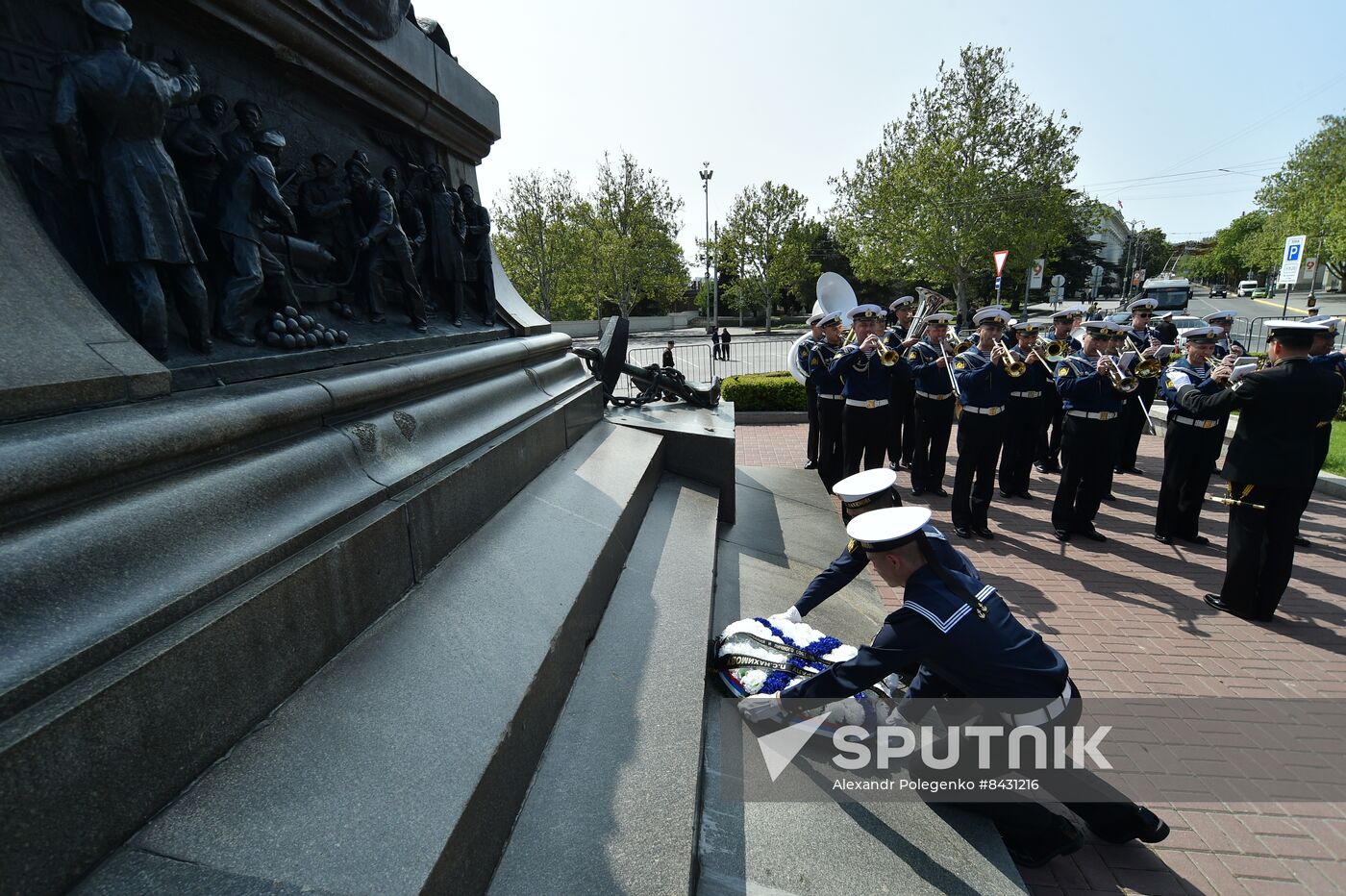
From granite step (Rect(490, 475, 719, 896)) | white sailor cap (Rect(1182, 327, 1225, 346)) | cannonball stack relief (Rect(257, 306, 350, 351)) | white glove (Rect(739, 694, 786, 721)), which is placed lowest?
white glove (Rect(739, 694, 786, 721))

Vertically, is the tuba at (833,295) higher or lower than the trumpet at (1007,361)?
higher

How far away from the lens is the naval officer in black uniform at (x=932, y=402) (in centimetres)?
770

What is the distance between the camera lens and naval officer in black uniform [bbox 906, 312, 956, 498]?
25.3 ft

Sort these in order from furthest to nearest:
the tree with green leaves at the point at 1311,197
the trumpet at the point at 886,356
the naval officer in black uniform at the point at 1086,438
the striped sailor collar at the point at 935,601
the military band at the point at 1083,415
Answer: the tree with green leaves at the point at 1311,197 → the trumpet at the point at 886,356 → the naval officer in black uniform at the point at 1086,438 → the military band at the point at 1083,415 → the striped sailor collar at the point at 935,601

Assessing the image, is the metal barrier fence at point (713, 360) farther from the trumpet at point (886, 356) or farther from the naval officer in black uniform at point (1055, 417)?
the trumpet at point (886, 356)

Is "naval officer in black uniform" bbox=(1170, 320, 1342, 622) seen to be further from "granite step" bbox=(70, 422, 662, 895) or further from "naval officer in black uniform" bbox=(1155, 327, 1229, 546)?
"granite step" bbox=(70, 422, 662, 895)

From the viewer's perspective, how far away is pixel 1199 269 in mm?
81938

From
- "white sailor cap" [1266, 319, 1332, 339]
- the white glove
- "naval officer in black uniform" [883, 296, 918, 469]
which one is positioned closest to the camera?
the white glove

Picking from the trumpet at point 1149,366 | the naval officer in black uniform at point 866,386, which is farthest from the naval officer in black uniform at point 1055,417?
the naval officer in black uniform at point 866,386

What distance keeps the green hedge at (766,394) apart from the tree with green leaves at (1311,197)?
36.2m

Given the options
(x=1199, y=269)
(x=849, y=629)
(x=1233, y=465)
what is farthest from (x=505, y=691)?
(x=1199, y=269)

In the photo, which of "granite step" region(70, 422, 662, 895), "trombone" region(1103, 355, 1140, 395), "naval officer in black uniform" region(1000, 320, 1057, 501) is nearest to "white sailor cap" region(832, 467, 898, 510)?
"granite step" region(70, 422, 662, 895)

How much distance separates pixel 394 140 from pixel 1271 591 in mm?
7288

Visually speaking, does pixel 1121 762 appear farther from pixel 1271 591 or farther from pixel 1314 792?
pixel 1271 591
